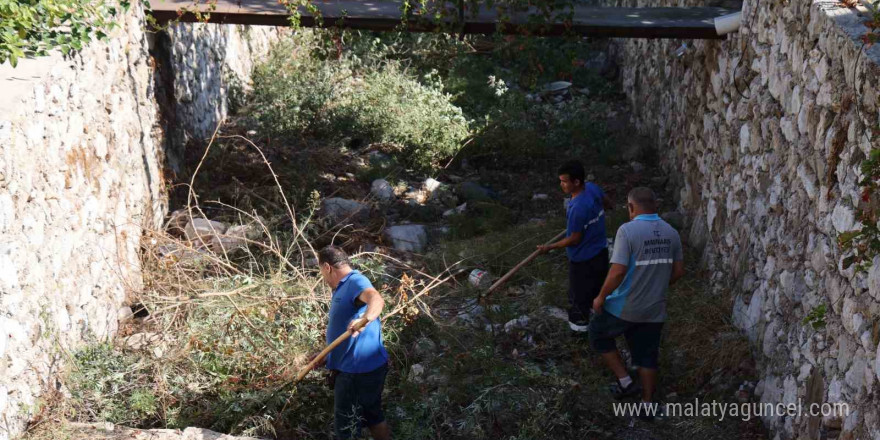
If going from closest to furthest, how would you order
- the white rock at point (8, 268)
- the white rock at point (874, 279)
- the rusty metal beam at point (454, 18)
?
the white rock at point (874, 279), the white rock at point (8, 268), the rusty metal beam at point (454, 18)

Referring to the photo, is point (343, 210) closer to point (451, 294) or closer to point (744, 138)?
point (451, 294)

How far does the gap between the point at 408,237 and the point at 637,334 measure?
312 centimetres

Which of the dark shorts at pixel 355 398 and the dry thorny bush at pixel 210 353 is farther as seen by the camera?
the dry thorny bush at pixel 210 353

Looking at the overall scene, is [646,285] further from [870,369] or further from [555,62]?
[555,62]

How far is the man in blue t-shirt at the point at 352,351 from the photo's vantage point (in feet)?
14.9

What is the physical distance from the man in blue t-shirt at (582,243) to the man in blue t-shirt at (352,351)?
179 cm

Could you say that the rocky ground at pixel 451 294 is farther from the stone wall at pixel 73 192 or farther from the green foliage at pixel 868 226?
the green foliage at pixel 868 226

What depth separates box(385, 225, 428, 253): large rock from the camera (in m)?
7.75

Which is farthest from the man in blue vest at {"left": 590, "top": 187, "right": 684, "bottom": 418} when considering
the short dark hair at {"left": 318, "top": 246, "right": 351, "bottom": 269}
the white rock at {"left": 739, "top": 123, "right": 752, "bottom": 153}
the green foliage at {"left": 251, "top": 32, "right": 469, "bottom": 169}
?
the green foliage at {"left": 251, "top": 32, "right": 469, "bottom": 169}

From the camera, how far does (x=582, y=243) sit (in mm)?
5898

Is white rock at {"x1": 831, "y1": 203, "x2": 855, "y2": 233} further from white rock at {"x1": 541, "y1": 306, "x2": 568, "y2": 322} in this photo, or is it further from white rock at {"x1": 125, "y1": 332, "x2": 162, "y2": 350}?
white rock at {"x1": 125, "y1": 332, "x2": 162, "y2": 350}

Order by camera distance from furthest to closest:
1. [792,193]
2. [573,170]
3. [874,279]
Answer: [573,170], [792,193], [874,279]

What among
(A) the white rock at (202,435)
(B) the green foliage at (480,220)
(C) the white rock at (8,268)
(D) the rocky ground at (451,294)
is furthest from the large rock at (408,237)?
(C) the white rock at (8,268)

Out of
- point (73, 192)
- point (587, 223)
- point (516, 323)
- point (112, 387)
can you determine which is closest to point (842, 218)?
point (587, 223)
